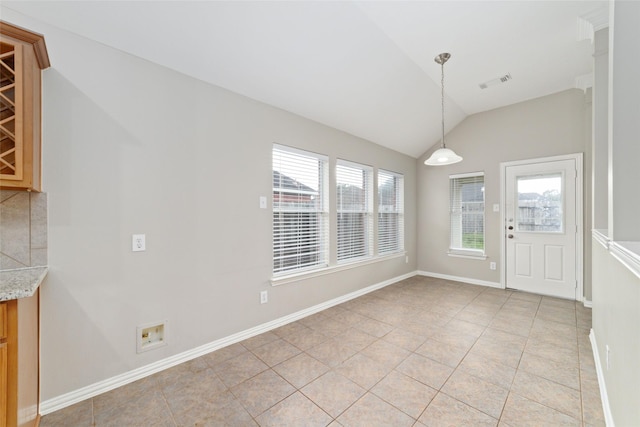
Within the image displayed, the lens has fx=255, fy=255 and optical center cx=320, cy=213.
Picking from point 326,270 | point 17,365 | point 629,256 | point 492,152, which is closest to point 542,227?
point 492,152

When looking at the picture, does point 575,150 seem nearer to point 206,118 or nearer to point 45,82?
point 206,118

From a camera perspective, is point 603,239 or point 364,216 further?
point 364,216

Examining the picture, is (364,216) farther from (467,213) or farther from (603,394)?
(603,394)

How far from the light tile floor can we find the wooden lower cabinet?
39cm

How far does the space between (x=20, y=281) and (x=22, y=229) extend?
47 cm

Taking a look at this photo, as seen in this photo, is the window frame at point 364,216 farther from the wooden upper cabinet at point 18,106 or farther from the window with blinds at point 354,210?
the wooden upper cabinet at point 18,106

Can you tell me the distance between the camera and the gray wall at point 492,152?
12.2 feet

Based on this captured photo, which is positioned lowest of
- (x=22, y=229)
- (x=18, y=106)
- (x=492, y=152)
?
(x=22, y=229)

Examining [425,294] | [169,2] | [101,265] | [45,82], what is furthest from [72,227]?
[425,294]

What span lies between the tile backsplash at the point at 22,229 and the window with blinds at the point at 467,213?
17.9 ft

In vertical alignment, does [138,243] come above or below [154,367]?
above

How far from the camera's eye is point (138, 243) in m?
2.01

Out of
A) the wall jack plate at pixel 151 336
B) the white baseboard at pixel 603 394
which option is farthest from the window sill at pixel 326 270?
the white baseboard at pixel 603 394

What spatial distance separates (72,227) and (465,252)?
17.7 ft
